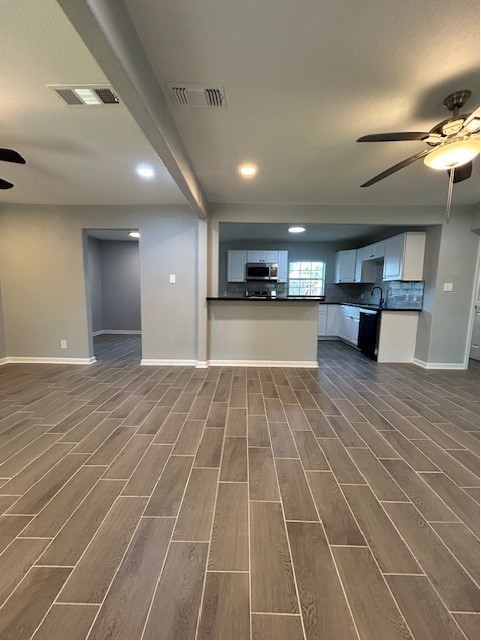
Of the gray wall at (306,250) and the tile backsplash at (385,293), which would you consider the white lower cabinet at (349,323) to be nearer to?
the tile backsplash at (385,293)

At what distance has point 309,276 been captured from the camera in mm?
6590

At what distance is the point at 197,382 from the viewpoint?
3230mm

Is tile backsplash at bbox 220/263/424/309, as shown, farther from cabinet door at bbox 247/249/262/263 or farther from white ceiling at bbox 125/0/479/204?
white ceiling at bbox 125/0/479/204

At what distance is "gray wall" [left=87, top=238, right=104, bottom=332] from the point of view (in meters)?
5.88

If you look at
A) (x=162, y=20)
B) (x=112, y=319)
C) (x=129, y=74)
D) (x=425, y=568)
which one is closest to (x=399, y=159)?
(x=162, y=20)

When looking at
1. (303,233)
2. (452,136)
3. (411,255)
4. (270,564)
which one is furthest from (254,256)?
(270,564)

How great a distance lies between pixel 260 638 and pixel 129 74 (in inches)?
88.0

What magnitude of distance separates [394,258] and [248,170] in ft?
9.94

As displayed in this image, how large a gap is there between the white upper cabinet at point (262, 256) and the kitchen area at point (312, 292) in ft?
0.08

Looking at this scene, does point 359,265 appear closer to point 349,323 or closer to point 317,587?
point 349,323

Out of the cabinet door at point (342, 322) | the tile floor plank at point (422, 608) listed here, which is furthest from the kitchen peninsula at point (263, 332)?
the tile floor plank at point (422, 608)

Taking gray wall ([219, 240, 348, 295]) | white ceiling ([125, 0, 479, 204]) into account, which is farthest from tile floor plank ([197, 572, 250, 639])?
gray wall ([219, 240, 348, 295])

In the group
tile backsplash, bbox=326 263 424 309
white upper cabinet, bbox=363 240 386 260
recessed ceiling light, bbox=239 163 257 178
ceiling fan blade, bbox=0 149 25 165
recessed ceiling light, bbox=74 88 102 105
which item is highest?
recessed ceiling light, bbox=239 163 257 178

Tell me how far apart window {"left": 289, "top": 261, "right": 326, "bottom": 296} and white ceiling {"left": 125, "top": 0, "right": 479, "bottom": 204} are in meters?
4.12
